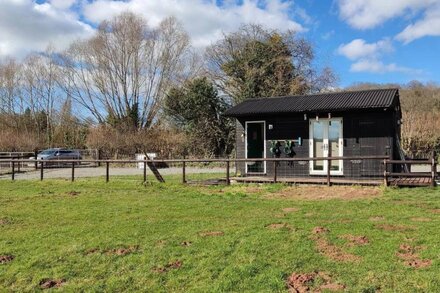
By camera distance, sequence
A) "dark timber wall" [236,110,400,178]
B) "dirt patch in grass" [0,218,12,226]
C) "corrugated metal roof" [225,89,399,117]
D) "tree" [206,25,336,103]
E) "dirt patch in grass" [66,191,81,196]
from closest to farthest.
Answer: "dirt patch in grass" [0,218,12,226], "dirt patch in grass" [66,191,81,196], "dark timber wall" [236,110,400,178], "corrugated metal roof" [225,89,399,117], "tree" [206,25,336,103]

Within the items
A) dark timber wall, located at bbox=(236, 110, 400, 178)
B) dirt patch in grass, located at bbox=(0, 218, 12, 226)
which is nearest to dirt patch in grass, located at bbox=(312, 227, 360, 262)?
dirt patch in grass, located at bbox=(0, 218, 12, 226)

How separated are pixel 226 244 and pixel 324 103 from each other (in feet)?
31.6

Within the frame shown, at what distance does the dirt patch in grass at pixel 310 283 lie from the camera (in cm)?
423

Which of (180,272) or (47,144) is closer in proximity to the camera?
(180,272)

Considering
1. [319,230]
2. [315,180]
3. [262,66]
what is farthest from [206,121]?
[319,230]

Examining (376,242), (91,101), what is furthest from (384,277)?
(91,101)

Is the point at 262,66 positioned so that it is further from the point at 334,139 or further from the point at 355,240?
the point at 355,240

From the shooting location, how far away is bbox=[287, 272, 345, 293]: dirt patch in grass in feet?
13.9

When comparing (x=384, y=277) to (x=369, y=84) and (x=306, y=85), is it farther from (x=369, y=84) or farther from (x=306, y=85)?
(x=369, y=84)

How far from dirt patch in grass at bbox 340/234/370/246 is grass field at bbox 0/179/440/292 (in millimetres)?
25

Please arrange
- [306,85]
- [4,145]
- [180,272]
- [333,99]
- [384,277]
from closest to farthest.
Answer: [384,277], [180,272], [333,99], [306,85], [4,145]

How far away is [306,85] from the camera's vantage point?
3061 centimetres

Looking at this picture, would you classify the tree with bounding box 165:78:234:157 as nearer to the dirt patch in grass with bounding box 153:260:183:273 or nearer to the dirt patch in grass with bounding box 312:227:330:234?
the dirt patch in grass with bounding box 312:227:330:234

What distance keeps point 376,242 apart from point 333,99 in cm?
970
